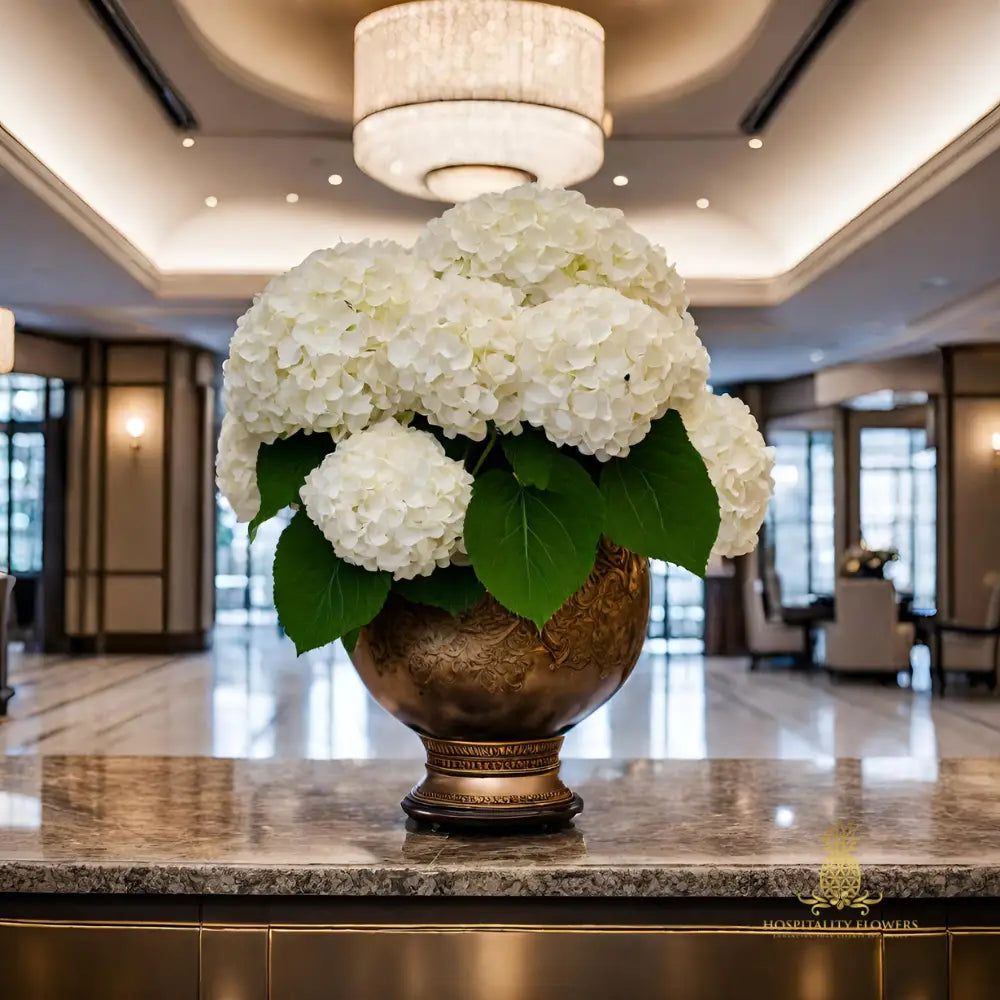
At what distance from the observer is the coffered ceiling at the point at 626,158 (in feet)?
22.0

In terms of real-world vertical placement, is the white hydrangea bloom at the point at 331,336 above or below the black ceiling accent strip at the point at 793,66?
below

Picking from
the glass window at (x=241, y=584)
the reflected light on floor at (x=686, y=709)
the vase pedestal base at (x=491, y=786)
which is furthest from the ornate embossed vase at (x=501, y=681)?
the glass window at (x=241, y=584)

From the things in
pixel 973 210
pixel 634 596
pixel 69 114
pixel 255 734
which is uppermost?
pixel 69 114

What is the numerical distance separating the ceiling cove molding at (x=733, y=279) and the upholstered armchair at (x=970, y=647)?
3355 millimetres

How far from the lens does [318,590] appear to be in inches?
49.5

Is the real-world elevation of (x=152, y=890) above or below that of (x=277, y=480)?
below

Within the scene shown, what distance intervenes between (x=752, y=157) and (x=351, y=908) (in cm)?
844

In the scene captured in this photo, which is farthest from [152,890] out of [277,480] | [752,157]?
[752,157]

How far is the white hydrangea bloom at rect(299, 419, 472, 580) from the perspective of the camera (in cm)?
120

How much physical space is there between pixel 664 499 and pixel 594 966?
0.44 meters

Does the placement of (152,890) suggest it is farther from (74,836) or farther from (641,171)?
(641,171)

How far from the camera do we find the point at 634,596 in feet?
4.46

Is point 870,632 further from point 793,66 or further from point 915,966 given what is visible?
point 915,966

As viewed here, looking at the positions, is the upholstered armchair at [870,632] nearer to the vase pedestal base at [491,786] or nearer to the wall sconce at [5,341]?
the wall sconce at [5,341]
